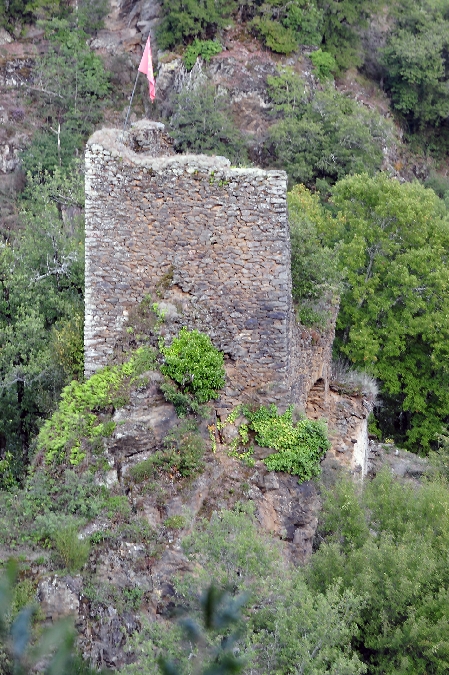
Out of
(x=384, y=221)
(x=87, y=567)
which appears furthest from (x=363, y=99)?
(x=87, y=567)

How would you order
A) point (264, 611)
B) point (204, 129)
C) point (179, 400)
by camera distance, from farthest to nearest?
point (204, 129)
point (179, 400)
point (264, 611)

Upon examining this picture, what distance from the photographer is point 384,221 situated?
985 inches

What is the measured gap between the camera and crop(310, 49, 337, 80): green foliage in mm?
40812

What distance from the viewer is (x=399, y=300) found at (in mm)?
24922

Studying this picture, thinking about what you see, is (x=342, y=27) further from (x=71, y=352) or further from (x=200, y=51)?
(x=71, y=352)

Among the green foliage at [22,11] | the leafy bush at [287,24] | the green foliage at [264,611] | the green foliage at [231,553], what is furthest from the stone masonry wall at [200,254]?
the green foliage at [22,11]

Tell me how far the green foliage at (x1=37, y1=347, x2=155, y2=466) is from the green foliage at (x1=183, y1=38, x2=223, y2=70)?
31268 millimetres

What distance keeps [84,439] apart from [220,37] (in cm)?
3441

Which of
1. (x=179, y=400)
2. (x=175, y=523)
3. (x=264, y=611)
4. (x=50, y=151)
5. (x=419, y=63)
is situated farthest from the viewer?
(x=419, y=63)

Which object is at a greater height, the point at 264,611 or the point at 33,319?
the point at 264,611

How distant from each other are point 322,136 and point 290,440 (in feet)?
86.8

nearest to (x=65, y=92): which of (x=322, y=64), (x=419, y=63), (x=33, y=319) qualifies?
(x=322, y=64)

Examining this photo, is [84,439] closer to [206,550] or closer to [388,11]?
[206,550]

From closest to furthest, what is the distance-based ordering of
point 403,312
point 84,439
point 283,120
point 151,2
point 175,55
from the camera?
point 84,439 → point 403,312 → point 283,120 → point 175,55 → point 151,2
